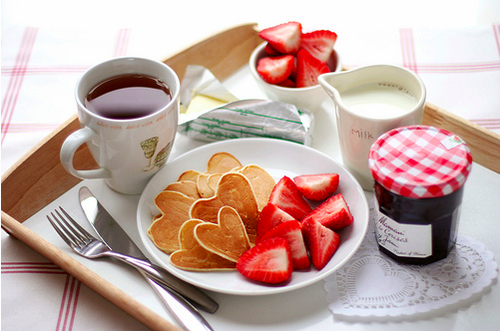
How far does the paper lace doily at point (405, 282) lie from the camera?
84cm

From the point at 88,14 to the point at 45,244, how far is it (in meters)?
1.03

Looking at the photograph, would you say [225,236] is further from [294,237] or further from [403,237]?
[403,237]

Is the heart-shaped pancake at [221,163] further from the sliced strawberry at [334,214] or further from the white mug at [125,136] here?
the sliced strawberry at [334,214]

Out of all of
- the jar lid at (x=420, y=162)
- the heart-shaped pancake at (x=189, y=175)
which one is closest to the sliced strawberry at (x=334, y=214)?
the jar lid at (x=420, y=162)

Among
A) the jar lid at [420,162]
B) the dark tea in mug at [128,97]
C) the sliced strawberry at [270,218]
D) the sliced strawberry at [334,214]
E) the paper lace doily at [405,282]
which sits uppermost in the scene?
the dark tea in mug at [128,97]

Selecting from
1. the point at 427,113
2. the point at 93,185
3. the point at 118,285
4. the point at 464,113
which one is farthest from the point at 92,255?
the point at 464,113

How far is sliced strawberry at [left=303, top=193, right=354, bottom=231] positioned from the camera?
35.7 inches

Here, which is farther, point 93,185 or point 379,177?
point 93,185

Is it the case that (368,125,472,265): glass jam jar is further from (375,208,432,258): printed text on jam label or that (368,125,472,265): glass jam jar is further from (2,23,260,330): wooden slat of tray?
(2,23,260,330): wooden slat of tray

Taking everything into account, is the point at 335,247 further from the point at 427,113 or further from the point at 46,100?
the point at 46,100

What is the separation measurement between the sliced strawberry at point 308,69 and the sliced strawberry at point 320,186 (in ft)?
0.84

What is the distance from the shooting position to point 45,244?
2.99ft

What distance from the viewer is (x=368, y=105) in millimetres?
1017

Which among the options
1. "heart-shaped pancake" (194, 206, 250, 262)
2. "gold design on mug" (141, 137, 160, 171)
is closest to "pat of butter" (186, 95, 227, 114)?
"gold design on mug" (141, 137, 160, 171)
